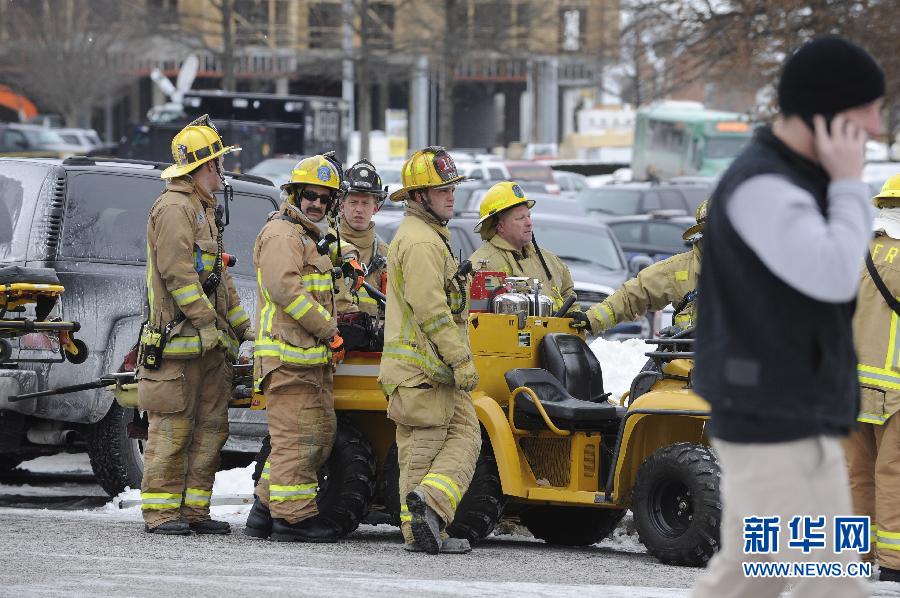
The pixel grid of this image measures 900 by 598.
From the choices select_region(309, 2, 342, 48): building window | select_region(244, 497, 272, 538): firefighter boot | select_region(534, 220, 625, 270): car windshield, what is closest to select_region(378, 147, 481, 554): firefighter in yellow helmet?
select_region(244, 497, 272, 538): firefighter boot

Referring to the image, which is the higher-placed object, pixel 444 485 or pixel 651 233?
pixel 651 233

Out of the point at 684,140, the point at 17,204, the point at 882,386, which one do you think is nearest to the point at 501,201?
the point at 882,386

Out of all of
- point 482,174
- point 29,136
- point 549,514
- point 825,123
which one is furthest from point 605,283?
point 29,136

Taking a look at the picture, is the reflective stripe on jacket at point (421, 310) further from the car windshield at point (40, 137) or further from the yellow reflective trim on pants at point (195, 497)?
the car windshield at point (40, 137)

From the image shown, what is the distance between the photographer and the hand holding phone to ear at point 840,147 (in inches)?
153

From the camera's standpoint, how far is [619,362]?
Answer: 1142 centimetres

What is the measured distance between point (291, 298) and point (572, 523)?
196 centimetres

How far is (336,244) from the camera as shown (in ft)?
27.8

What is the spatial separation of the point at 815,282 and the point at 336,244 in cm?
491

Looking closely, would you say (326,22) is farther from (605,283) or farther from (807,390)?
(807,390)

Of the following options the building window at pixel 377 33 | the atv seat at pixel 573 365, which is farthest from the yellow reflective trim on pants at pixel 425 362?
the building window at pixel 377 33

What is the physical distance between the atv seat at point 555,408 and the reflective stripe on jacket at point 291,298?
37.1 inches

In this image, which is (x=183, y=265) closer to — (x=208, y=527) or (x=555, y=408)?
(x=208, y=527)

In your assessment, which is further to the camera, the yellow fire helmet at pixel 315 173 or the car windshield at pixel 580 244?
the car windshield at pixel 580 244
